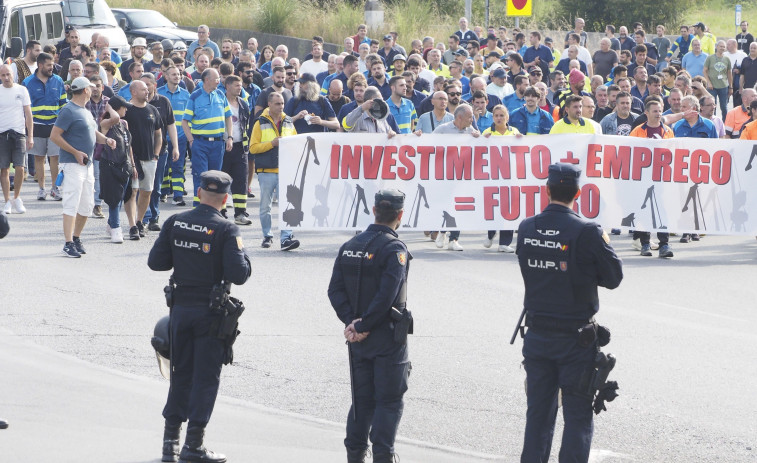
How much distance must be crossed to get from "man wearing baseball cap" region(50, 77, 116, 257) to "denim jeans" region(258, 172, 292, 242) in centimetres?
203

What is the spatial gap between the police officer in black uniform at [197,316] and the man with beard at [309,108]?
26.0ft

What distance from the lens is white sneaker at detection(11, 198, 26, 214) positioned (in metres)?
16.1

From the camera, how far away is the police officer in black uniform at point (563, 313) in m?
6.36

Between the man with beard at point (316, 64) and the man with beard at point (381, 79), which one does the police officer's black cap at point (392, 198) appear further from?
the man with beard at point (316, 64)

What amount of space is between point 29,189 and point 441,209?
7.31m

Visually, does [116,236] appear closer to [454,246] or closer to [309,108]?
[309,108]

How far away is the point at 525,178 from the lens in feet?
46.6

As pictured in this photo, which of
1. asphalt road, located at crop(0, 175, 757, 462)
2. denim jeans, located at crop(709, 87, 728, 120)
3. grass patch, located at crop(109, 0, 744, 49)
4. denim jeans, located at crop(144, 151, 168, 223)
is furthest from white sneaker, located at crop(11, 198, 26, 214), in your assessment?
grass patch, located at crop(109, 0, 744, 49)

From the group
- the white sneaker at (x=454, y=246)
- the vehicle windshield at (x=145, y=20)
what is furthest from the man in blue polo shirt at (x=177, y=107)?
the vehicle windshield at (x=145, y=20)

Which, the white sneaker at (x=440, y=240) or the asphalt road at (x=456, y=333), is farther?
the white sneaker at (x=440, y=240)

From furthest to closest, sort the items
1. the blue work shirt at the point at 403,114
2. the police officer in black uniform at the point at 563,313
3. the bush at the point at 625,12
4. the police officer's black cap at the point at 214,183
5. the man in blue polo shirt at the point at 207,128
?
the bush at the point at 625,12
the blue work shirt at the point at 403,114
the man in blue polo shirt at the point at 207,128
the police officer's black cap at the point at 214,183
the police officer in black uniform at the point at 563,313

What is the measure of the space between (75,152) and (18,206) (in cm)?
340

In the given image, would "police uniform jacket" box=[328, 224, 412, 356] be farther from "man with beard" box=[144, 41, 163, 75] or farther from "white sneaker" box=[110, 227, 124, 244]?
"man with beard" box=[144, 41, 163, 75]

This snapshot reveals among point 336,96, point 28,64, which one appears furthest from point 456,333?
point 28,64
